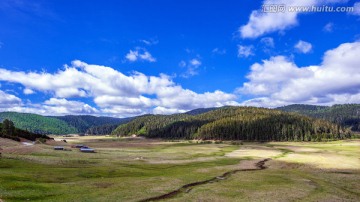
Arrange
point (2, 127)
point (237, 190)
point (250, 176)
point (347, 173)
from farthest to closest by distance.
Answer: point (2, 127) < point (347, 173) < point (250, 176) < point (237, 190)

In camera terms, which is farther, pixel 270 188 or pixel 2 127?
pixel 2 127

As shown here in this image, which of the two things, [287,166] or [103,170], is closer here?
[103,170]

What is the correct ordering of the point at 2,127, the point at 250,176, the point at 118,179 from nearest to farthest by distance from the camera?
the point at 118,179
the point at 250,176
the point at 2,127

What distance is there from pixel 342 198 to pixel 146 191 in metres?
26.8

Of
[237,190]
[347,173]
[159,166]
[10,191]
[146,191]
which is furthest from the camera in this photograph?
[159,166]

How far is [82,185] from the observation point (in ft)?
151

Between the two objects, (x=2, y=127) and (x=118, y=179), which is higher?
(x=2, y=127)

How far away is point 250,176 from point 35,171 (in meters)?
39.2

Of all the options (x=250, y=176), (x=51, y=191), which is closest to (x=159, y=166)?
(x=250, y=176)

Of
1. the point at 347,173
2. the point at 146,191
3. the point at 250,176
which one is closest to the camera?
the point at 146,191

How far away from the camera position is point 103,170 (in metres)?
62.3

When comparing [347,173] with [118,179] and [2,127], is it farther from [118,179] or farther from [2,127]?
[2,127]

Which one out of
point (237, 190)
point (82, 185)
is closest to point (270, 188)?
point (237, 190)

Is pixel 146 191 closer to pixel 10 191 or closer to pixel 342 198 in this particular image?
pixel 10 191
